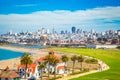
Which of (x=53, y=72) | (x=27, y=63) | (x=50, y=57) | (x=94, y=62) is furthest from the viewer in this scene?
(x=94, y=62)

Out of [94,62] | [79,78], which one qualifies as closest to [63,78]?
[79,78]

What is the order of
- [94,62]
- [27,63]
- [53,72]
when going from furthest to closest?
[94,62] < [53,72] < [27,63]

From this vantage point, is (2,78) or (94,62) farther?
(94,62)

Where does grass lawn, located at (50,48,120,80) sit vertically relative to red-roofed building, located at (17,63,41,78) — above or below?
below

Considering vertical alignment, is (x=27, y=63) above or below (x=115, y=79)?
above

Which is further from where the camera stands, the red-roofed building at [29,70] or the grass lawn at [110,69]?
the grass lawn at [110,69]

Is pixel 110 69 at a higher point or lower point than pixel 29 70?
lower

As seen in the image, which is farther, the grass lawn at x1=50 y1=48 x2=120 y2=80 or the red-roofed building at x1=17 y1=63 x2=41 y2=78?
the grass lawn at x1=50 y1=48 x2=120 y2=80

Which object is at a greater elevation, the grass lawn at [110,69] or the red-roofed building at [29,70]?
the red-roofed building at [29,70]

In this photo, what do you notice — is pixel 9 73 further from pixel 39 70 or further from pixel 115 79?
pixel 115 79

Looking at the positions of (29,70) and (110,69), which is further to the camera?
(110,69)
